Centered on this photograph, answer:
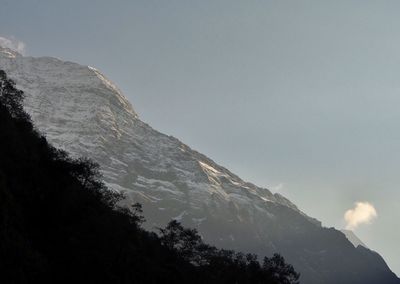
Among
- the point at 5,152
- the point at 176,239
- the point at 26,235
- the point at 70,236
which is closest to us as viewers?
the point at 26,235

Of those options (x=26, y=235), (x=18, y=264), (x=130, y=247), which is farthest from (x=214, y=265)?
(x=18, y=264)

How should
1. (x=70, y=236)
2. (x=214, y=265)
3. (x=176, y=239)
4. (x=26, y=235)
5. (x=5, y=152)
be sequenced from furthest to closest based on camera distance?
1. (x=176, y=239)
2. (x=214, y=265)
3. (x=5, y=152)
4. (x=70, y=236)
5. (x=26, y=235)

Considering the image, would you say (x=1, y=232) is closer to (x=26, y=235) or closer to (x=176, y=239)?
(x=26, y=235)

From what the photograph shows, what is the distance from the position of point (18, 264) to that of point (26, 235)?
11450 millimetres

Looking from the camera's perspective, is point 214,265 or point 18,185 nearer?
point 18,185

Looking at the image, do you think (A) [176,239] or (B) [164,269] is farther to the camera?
(A) [176,239]

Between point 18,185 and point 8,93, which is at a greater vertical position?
point 8,93

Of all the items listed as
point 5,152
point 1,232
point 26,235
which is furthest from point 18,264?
point 5,152

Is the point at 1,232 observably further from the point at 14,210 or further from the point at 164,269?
the point at 164,269

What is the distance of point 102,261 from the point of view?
8906 cm

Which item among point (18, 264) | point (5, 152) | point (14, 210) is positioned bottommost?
point (18, 264)

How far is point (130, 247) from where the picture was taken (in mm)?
98875

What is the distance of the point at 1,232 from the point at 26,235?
8048 mm

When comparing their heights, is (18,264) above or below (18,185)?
below
